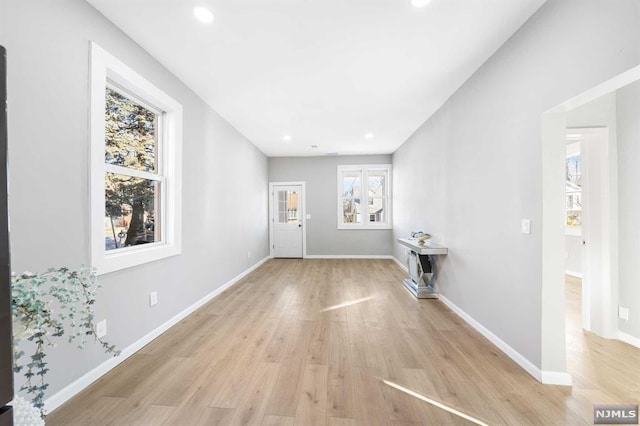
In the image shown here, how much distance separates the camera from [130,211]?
2354mm

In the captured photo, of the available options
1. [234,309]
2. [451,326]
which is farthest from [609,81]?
[234,309]

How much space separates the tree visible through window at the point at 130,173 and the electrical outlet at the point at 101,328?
581 millimetres

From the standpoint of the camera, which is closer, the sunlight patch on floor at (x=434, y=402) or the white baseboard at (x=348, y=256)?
the sunlight patch on floor at (x=434, y=402)

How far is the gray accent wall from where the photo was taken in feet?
21.7

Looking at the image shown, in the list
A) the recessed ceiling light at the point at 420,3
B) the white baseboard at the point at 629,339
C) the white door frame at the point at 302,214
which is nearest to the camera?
the recessed ceiling light at the point at 420,3

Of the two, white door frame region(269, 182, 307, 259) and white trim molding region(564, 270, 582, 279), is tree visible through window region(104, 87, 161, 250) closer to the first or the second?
white door frame region(269, 182, 307, 259)

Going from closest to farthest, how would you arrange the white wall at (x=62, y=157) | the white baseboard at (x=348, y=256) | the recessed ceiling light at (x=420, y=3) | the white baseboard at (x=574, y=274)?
the white wall at (x=62, y=157) < the recessed ceiling light at (x=420, y=3) < the white baseboard at (x=574, y=274) < the white baseboard at (x=348, y=256)

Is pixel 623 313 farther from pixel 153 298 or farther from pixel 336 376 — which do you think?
pixel 153 298

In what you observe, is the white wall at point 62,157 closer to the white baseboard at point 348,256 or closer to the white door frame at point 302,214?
the white door frame at point 302,214

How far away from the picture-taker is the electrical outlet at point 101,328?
6.08 ft

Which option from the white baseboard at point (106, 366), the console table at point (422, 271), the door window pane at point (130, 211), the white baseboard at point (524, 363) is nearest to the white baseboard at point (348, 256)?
the console table at point (422, 271)

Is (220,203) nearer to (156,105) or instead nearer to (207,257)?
(207,257)

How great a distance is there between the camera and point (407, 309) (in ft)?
10.4

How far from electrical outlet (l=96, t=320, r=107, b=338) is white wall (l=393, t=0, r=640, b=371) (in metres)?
3.18
